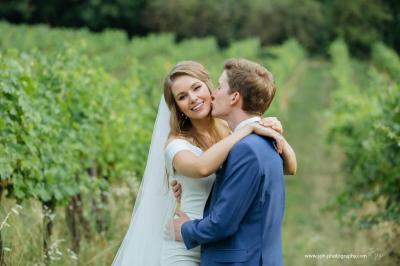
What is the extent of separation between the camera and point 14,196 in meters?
5.44

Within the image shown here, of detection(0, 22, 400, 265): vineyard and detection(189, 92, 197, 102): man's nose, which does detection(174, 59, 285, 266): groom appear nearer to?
detection(189, 92, 197, 102): man's nose

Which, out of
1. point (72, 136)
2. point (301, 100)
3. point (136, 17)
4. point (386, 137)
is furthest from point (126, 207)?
point (136, 17)

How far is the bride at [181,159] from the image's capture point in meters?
3.52

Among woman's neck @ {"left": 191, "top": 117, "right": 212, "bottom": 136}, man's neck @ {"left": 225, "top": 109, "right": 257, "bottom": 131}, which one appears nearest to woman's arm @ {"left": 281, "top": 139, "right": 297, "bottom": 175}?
man's neck @ {"left": 225, "top": 109, "right": 257, "bottom": 131}

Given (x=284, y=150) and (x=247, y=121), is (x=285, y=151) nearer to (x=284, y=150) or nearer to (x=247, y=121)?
(x=284, y=150)

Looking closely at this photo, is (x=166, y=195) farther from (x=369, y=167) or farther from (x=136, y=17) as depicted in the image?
(x=136, y=17)

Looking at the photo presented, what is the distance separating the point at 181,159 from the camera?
142 inches

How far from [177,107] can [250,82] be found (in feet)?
1.77

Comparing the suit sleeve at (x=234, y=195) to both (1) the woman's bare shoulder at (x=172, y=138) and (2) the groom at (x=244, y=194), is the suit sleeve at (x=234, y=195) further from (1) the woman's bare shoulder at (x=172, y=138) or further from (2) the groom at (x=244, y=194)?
(1) the woman's bare shoulder at (x=172, y=138)

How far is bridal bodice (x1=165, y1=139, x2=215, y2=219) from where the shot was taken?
3695 millimetres

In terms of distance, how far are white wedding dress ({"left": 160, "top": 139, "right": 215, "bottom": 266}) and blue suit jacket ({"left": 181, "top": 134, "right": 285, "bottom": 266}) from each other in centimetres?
16

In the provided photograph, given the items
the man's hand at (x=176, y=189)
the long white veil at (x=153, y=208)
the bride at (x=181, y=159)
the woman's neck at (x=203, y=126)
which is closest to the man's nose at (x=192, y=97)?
the bride at (x=181, y=159)

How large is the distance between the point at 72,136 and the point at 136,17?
58.0 metres

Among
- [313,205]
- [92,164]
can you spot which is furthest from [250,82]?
[313,205]
